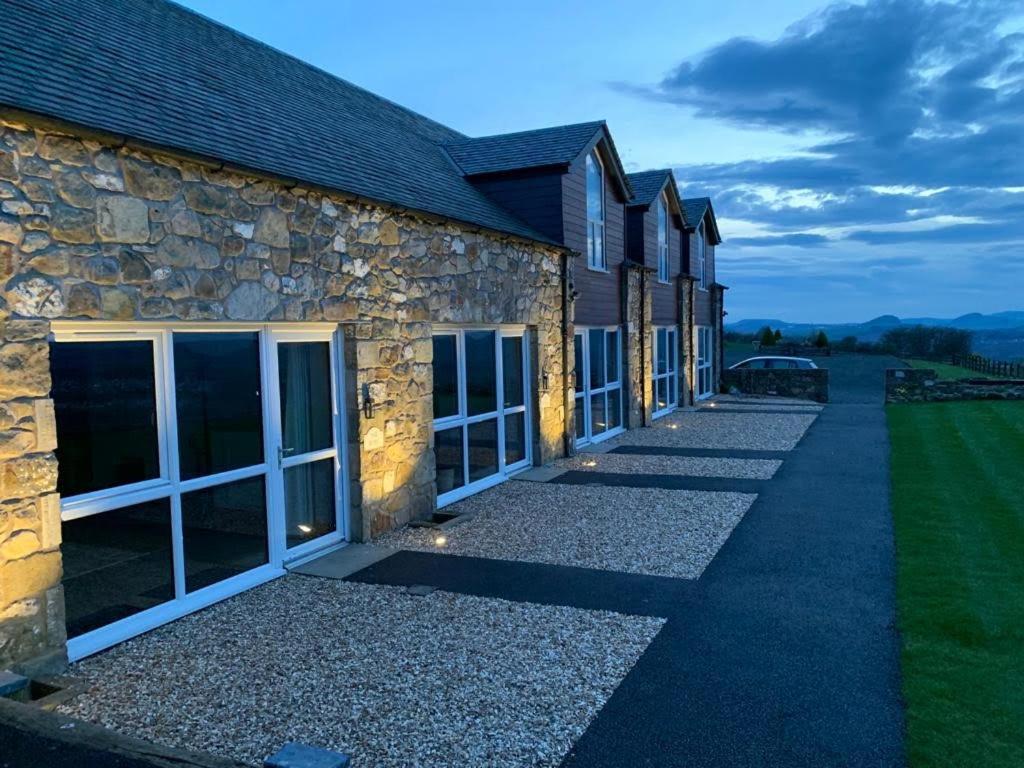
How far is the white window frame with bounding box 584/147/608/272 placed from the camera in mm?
14711

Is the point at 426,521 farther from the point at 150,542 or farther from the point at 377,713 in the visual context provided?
the point at 377,713

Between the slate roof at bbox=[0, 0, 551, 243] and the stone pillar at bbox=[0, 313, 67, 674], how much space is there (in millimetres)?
1570

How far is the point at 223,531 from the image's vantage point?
21.5 ft

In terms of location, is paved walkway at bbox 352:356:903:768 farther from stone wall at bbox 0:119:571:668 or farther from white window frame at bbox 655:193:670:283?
white window frame at bbox 655:193:670:283

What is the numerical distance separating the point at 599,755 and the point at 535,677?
0.99 meters

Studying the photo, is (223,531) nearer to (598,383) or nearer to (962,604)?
(962,604)

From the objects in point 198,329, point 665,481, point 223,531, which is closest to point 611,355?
point 665,481

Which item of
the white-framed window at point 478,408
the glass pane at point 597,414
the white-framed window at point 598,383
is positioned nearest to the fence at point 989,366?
the white-framed window at point 598,383

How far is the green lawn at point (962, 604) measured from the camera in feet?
13.5

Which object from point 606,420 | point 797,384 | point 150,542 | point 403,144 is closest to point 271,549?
point 150,542

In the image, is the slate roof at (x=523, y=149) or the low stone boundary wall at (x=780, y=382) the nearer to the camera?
the slate roof at (x=523, y=149)

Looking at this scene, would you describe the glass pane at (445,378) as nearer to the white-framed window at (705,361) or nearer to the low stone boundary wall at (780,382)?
the white-framed window at (705,361)

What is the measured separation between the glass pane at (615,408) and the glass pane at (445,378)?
687 centimetres

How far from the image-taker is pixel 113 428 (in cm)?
548
